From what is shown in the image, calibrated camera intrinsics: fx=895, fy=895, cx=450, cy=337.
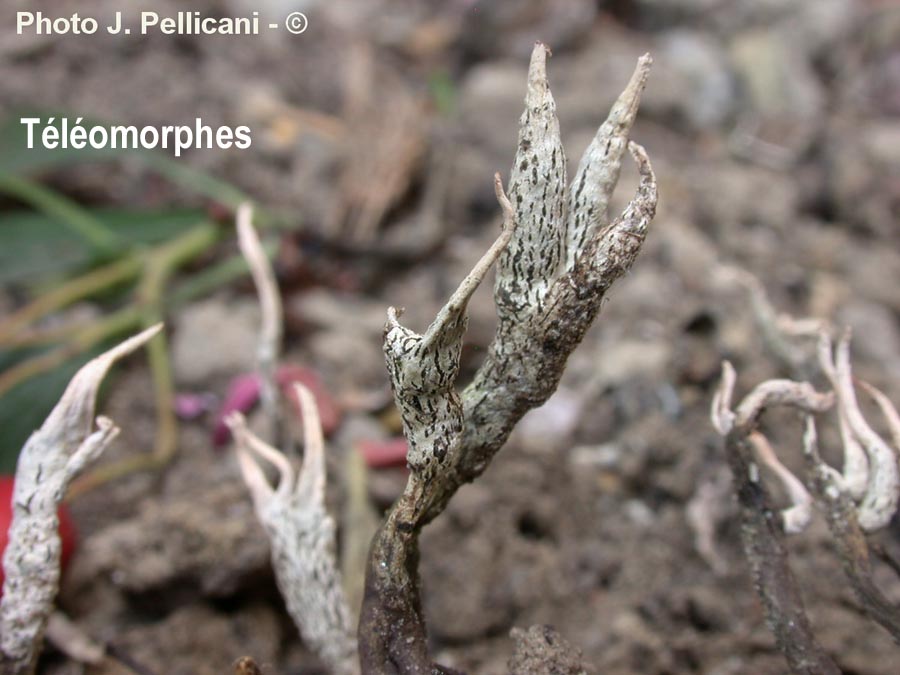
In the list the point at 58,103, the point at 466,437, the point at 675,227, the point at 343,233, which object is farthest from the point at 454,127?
the point at 466,437

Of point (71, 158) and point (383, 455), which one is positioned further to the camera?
point (71, 158)

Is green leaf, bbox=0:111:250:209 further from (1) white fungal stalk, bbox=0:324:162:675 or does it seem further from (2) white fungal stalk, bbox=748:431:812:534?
(2) white fungal stalk, bbox=748:431:812:534

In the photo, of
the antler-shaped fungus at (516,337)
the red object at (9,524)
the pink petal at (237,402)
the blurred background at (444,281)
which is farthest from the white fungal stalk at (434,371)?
the pink petal at (237,402)

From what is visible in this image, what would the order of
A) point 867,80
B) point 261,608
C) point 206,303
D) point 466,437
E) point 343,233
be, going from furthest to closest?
point 867,80 → point 343,233 → point 206,303 → point 261,608 → point 466,437

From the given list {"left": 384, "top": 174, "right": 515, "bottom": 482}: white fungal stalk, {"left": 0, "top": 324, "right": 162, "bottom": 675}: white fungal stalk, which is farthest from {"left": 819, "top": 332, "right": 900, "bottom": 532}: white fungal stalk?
{"left": 0, "top": 324, "right": 162, "bottom": 675}: white fungal stalk

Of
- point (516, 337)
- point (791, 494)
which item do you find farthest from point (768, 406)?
point (516, 337)

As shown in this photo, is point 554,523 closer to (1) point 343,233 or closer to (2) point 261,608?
(2) point 261,608

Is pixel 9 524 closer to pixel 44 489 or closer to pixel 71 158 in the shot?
pixel 44 489
